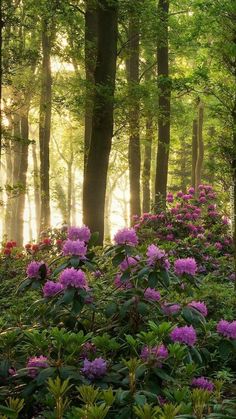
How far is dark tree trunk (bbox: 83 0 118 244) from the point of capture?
10.7 meters

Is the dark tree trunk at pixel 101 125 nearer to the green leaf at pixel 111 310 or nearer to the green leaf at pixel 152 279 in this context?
the green leaf at pixel 111 310

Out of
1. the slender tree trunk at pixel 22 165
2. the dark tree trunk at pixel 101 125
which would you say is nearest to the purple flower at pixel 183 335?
the dark tree trunk at pixel 101 125

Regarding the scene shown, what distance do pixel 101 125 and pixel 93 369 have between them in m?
8.50

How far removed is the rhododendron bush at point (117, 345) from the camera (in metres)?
2.34

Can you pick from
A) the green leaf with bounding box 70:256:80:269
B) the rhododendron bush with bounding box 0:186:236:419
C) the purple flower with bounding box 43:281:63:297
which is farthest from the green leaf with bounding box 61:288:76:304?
the purple flower with bounding box 43:281:63:297

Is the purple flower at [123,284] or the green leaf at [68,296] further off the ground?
the green leaf at [68,296]

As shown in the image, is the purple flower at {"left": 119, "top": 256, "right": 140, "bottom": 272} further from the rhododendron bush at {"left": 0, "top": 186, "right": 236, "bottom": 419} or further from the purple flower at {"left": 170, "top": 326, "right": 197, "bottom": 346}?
the purple flower at {"left": 170, "top": 326, "right": 197, "bottom": 346}

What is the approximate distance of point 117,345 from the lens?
9.48 feet

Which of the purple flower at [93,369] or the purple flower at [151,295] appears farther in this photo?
the purple flower at [151,295]

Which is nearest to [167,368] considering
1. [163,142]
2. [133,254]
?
[133,254]

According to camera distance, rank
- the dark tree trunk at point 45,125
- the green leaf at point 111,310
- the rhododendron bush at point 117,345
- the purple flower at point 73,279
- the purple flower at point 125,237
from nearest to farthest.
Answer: the rhododendron bush at point 117,345 < the purple flower at point 73,279 < the green leaf at point 111,310 < the purple flower at point 125,237 < the dark tree trunk at point 45,125

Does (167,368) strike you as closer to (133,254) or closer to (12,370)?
(12,370)

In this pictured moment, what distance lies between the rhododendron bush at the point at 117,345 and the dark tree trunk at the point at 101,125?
544 cm

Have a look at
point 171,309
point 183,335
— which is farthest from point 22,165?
point 183,335
